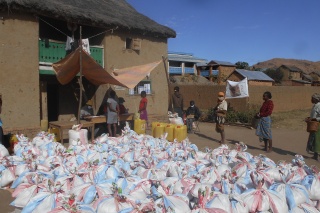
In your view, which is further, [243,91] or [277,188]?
[243,91]

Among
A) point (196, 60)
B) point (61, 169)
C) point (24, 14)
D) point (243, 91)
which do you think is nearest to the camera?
point (61, 169)

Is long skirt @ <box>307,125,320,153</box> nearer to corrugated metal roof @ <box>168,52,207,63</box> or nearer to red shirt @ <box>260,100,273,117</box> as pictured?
red shirt @ <box>260,100,273,117</box>

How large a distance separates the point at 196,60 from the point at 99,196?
137 feet

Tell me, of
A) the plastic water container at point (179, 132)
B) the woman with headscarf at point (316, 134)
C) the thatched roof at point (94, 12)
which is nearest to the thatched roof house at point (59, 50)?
the thatched roof at point (94, 12)

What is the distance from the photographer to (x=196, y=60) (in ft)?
144

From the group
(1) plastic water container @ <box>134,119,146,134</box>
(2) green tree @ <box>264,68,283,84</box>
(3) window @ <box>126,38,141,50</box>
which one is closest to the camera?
(1) plastic water container @ <box>134,119,146,134</box>

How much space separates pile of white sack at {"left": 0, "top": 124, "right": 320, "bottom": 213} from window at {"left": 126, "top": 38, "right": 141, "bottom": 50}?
666 centimetres

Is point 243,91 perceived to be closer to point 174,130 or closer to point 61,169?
point 174,130

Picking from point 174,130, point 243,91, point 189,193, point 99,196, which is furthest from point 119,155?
point 243,91

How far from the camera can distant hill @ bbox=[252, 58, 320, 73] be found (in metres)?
91.8

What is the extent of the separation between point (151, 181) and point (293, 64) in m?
105

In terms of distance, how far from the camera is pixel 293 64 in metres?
97.6

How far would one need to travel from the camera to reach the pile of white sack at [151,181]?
2643 millimetres

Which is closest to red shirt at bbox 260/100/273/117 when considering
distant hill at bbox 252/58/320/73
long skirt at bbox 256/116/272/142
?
long skirt at bbox 256/116/272/142
